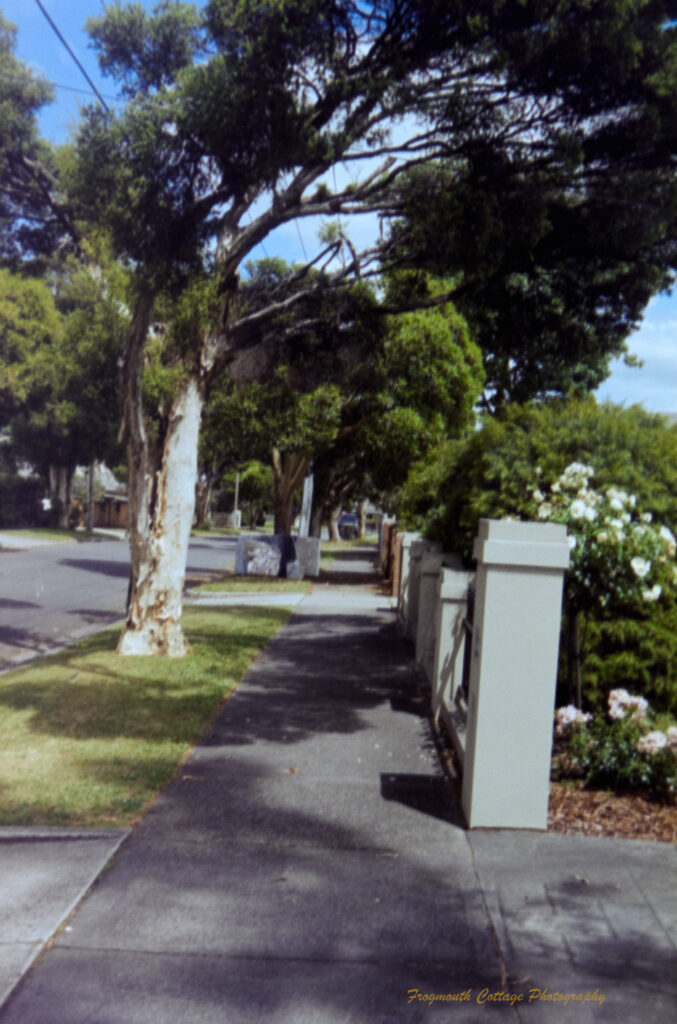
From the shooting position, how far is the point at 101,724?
7.36 metres

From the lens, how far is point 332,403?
2062cm

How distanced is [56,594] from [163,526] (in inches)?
355

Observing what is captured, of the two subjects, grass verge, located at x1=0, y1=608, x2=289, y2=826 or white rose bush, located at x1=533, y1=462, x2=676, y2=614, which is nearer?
grass verge, located at x1=0, y1=608, x2=289, y2=826

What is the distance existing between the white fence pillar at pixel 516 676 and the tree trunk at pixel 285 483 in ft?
66.8

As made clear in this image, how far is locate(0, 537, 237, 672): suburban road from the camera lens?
41.8 ft

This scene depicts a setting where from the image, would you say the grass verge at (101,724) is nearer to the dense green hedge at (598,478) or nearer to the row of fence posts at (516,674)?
the row of fence posts at (516,674)

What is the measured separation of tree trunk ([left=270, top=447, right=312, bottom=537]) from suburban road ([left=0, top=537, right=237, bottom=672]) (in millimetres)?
2639

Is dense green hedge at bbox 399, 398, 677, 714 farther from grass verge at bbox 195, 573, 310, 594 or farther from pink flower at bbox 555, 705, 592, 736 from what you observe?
grass verge at bbox 195, 573, 310, 594

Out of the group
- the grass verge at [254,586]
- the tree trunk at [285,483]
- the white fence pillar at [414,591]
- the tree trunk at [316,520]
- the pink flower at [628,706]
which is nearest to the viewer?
the pink flower at [628,706]

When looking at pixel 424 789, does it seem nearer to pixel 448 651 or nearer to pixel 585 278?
pixel 448 651

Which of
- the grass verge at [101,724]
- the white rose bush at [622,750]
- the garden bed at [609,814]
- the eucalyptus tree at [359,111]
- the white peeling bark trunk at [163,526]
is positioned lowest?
the grass verge at [101,724]

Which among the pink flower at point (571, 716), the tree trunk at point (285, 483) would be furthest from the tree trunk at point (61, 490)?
the pink flower at point (571, 716)

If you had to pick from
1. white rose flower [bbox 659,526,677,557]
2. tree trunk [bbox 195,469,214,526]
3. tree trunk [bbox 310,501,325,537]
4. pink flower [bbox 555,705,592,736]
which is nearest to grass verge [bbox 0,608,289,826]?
pink flower [bbox 555,705,592,736]

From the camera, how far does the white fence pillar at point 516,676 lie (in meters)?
5.15
